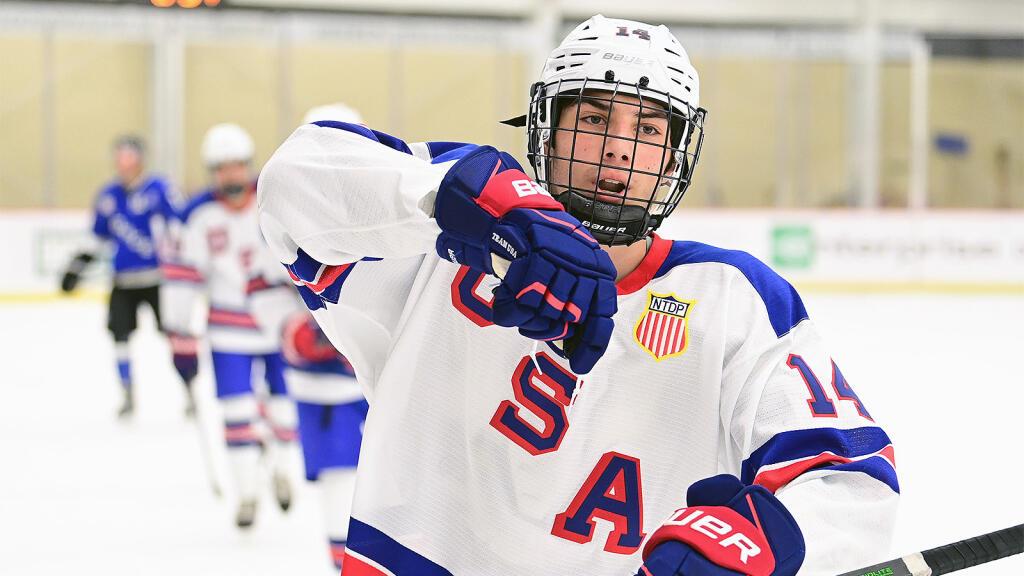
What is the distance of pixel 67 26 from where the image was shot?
11.8 meters

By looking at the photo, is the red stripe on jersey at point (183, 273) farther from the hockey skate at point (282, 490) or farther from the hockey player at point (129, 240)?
the hockey player at point (129, 240)

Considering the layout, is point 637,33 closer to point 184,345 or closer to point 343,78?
point 184,345

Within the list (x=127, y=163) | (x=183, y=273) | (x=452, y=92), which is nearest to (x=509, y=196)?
(x=183, y=273)

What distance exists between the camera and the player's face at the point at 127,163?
6.32 metres

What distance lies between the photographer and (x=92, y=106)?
1205 cm

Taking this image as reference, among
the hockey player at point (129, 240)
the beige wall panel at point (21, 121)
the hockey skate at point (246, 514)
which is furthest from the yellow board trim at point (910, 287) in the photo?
the beige wall panel at point (21, 121)

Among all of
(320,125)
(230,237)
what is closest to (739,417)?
(320,125)

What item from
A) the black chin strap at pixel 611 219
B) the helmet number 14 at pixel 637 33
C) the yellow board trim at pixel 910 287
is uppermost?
the helmet number 14 at pixel 637 33

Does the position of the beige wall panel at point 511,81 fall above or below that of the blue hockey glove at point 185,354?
above

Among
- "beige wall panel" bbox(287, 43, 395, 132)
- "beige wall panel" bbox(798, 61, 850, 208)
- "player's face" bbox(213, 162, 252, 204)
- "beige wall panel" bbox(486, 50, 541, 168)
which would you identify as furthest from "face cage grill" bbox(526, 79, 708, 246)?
"beige wall panel" bbox(798, 61, 850, 208)

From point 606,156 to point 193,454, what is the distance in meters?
4.31

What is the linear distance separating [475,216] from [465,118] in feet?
39.4

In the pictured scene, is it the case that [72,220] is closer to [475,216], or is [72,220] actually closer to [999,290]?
[999,290]

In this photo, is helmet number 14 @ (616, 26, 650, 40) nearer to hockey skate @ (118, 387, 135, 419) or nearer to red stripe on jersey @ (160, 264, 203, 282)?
red stripe on jersey @ (160, 264, 203, 282)
